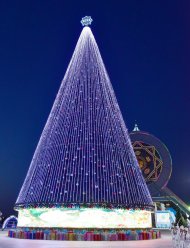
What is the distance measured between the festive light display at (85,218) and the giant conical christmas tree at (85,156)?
63 centimetres

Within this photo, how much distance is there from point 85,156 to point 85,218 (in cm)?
404

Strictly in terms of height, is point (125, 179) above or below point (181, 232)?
above

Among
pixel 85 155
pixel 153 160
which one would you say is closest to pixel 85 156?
pixel 85 155

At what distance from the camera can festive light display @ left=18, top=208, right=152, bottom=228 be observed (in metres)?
19.4

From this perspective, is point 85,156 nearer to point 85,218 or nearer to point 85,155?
point 85,155

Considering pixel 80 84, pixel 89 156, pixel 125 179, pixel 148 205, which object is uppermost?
pixel 80 84

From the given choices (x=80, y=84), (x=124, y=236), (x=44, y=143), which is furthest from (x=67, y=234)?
(x=80, y=84)

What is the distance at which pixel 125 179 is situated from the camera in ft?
67.8

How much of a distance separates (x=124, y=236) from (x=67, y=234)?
3498 mm

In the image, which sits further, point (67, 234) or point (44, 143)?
point (44, 143)

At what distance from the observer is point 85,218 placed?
19.5 metres

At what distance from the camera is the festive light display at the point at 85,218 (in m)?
19.4

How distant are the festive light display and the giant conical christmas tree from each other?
63 cm

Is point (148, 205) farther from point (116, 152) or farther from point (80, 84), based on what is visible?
point (80, 84)
